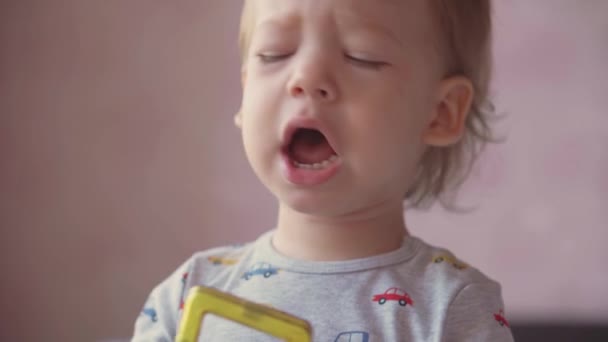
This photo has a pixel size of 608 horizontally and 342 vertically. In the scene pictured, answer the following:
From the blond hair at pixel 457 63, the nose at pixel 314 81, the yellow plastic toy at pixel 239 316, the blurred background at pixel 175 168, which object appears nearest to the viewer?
the yellow plastic toy at pixel 239 316

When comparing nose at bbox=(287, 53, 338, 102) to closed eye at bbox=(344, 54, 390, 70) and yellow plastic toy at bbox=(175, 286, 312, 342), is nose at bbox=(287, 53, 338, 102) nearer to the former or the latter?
closed eye at bbox=(344, 54, 390, 70)

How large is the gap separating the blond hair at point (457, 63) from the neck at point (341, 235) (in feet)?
0.41

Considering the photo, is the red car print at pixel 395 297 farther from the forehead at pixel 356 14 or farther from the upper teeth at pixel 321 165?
the forehead at pixel 356 14

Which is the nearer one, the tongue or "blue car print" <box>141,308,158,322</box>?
the tongue

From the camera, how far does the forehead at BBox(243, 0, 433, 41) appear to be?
684mm

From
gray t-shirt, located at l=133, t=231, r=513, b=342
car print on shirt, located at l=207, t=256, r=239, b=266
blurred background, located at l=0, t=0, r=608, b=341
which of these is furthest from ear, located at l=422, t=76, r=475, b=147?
blurred background, located at l=0, t=0, r=608, b=341

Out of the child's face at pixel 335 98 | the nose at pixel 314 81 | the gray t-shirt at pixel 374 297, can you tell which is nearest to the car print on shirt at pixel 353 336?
the gray t-shirt at pixel 374 297

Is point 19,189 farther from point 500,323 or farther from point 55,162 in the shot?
point 500,323

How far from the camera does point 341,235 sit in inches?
29.2

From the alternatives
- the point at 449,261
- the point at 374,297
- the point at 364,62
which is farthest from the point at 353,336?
the point at 364,62

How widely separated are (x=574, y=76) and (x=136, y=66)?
28.9 inches

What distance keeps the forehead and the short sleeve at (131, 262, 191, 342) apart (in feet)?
0.97

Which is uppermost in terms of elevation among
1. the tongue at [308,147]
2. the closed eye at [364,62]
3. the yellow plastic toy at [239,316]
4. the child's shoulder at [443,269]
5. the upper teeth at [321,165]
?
the closed eye at [364,62]

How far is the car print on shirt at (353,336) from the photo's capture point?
682mm
